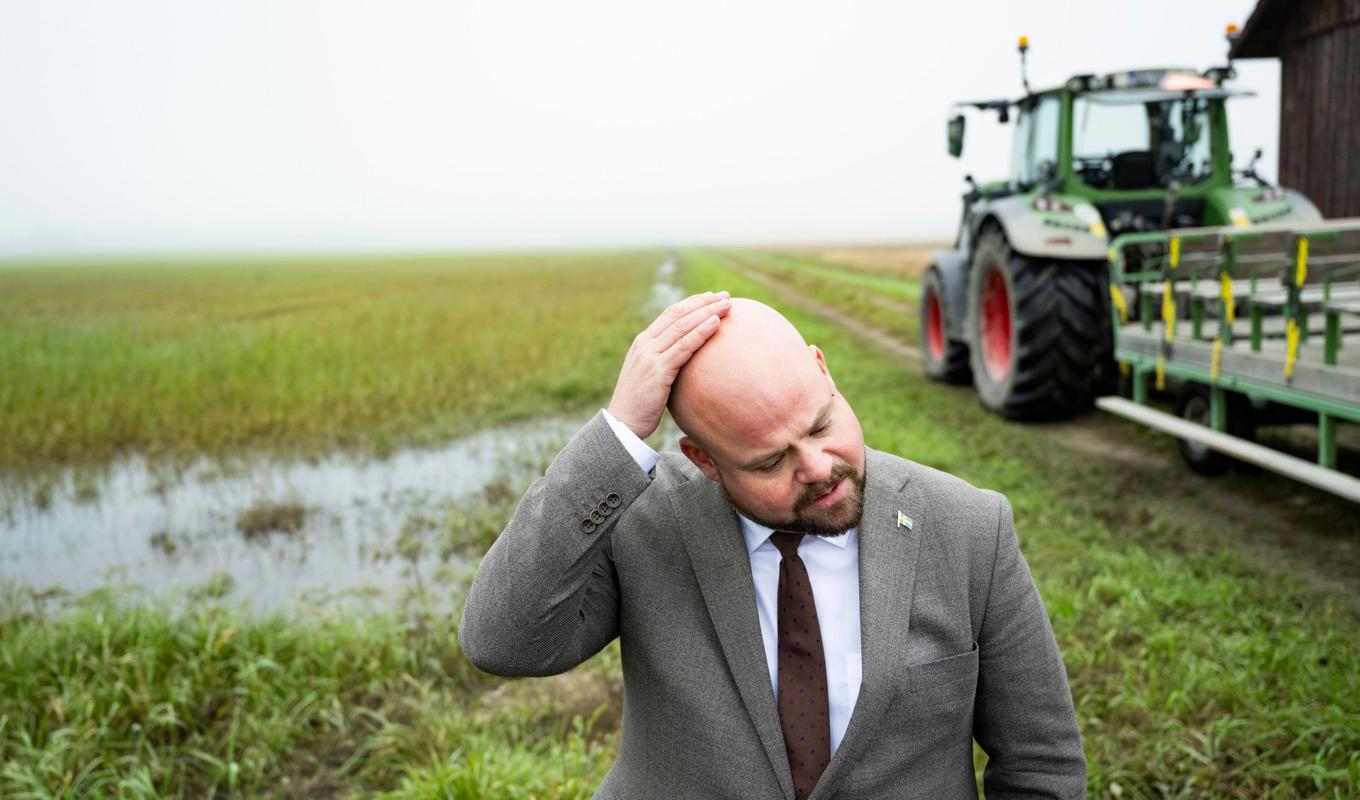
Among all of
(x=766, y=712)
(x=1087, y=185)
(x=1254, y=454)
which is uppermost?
(x=1087, y=185)

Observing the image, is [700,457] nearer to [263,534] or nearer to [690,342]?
[690,342]

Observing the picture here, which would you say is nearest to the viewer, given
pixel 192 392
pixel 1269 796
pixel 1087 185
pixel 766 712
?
pixel 766 712

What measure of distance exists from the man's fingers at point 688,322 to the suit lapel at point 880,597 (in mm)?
311

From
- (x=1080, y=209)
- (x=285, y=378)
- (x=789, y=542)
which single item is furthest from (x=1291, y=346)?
(x=285, y=378)

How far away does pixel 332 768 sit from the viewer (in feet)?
10.4

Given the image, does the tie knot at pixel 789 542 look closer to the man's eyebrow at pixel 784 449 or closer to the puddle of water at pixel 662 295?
the man's eyebrow at pixel 784 449

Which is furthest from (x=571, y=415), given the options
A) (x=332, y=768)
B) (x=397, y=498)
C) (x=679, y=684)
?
(x=679, y=684)

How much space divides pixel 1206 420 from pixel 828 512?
4.58 m

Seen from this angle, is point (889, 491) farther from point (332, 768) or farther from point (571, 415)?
point (571, 415)

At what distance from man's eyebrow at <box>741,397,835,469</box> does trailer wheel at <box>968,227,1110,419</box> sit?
5263 millimetres

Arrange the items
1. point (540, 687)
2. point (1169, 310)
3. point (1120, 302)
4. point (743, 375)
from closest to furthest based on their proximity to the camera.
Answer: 1. point (743, 375)
2. point (540, 687)
3. point (1169, 310)
4. point (1120, 302)

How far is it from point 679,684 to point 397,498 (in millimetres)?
5238

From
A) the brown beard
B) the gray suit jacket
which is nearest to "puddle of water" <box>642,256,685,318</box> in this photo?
the gray suit jacket

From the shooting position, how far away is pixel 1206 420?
507 centimetres
